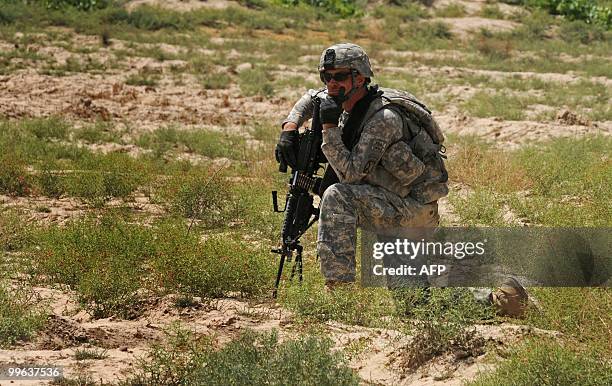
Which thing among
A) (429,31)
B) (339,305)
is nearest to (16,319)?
(339,305)

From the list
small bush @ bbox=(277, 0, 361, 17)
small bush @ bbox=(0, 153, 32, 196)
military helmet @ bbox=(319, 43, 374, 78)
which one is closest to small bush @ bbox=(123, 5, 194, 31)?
small bush @ bbox=(277, 0, 361, 17)

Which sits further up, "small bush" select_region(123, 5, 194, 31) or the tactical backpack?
the tactical backpack

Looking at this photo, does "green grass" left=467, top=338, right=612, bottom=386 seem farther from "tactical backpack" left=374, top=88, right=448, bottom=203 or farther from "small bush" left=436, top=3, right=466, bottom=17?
"small bush" left=436, top=3, right=466, bottom=17

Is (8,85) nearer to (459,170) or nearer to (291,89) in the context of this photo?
(291,89)

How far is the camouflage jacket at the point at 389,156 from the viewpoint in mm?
5164

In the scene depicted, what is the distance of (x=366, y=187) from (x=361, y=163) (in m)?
0.18

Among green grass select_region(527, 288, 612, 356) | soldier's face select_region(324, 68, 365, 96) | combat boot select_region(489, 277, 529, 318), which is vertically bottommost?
combat boot select_region(489, 277, 529, 318)

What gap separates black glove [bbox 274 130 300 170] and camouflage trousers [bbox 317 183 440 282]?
0.37 meters

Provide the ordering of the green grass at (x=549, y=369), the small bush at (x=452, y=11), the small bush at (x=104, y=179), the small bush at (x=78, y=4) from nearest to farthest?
the green grass at (x=549, y=369)
the small bush at (x=104, y=179)
the small bush at (x=78, y=4)
the small bush at (x=452, y=11)

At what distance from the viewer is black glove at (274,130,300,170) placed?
5.40 meters

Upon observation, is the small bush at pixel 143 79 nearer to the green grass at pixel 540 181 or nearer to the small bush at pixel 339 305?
the green grass at pixel 540 181

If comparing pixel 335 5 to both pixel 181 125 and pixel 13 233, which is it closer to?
pixel 181 125

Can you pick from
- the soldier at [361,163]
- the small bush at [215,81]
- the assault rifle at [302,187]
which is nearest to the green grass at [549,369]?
the soldier at [361,163]

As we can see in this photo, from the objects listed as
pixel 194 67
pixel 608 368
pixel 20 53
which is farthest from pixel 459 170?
pixel 20 53
